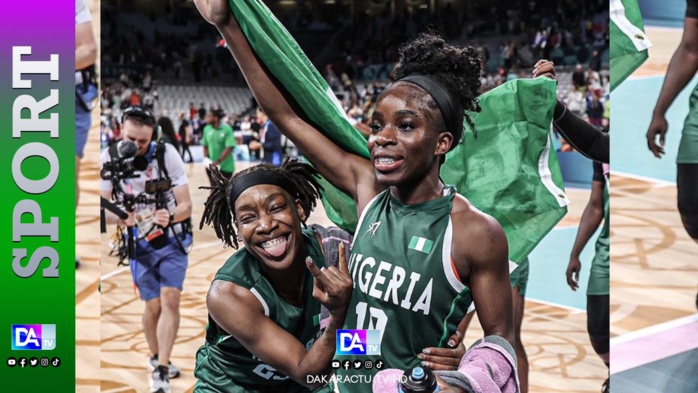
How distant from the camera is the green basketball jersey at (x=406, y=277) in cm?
288

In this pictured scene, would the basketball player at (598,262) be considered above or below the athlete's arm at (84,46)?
below

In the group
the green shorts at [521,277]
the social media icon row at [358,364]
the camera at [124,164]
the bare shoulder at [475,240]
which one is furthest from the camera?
the camera at [124,164]

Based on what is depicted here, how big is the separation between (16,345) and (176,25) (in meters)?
1.42

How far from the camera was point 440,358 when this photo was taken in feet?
9.54

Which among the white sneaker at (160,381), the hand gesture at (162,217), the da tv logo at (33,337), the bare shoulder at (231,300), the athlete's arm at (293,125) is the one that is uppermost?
the athlete's arm at (293,125)

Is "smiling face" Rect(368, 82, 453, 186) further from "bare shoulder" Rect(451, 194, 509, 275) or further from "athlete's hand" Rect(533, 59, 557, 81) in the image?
"athlete's hand" Rect(533, 59, 557, 81)

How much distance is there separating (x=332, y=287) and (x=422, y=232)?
0.35 m

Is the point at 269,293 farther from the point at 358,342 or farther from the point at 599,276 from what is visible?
the point at 599,276

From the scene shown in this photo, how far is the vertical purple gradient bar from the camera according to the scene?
3430mm

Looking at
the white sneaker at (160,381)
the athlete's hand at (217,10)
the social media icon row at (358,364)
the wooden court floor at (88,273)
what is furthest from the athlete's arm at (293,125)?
the white sneaker at (160,381)

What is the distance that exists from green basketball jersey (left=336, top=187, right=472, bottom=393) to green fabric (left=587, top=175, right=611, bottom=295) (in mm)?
946

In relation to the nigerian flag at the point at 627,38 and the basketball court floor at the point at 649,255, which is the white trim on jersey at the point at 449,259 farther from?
the nigerian flag at the point at 627,38

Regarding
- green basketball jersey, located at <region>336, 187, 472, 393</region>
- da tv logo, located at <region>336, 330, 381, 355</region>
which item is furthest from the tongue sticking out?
da tv logo, located at <region>336, 330, 381, 355</region>

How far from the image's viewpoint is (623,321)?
3.56 m
